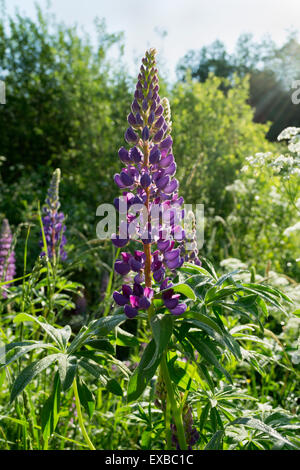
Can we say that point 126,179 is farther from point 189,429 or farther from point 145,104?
point 189,429

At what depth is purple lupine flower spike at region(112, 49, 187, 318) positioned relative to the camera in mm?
1636

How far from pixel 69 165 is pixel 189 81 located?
2928mm

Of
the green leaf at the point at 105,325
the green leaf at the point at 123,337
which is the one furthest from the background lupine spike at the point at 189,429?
the green leaf at the point at 105,325

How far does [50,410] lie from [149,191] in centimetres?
87

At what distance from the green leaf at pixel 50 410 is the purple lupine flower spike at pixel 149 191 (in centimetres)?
38

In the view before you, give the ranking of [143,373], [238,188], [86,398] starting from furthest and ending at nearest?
[238,188], [86,398], [143,373]

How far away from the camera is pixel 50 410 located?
1479 millimetres

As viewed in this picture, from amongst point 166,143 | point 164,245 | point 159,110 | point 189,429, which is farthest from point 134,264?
point 189,429

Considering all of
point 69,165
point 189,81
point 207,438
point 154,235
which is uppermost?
point 189,81

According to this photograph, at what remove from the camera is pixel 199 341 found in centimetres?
149

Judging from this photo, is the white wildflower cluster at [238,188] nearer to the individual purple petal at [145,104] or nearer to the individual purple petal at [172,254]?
the individual purple petal at [145,104]

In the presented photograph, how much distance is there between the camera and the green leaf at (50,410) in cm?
147
